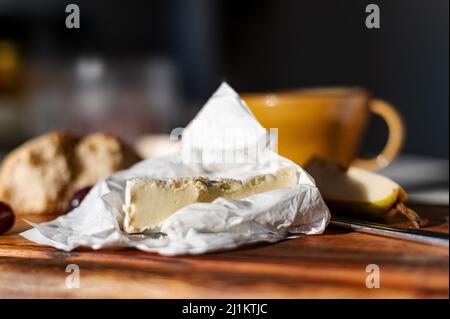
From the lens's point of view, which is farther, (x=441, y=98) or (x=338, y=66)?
(x=338, y=66)

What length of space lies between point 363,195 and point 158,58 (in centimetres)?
206

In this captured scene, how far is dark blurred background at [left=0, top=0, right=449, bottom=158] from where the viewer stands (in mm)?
2480

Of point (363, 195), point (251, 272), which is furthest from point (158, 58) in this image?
point (251, 272)

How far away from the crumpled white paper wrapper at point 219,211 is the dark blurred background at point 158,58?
5.59ft

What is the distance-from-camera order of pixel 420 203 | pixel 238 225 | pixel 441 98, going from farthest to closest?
pixel 441 98 < pixel 420 203 < pixel 238 225

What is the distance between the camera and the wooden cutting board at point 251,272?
1.67ft

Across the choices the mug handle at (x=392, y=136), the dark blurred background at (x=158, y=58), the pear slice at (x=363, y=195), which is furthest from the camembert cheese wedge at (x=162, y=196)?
the dark blurred background at (x=158, y=58)

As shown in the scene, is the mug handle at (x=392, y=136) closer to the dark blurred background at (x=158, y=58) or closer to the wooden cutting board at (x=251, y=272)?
the wooden cutting board at (x=251, y=272)

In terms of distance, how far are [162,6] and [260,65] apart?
1.67 feet

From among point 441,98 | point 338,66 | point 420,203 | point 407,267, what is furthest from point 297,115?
point 338,66

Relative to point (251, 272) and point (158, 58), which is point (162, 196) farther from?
point (158, 58)

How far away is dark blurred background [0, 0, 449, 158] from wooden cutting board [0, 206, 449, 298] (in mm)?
1907

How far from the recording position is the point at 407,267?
51cm
